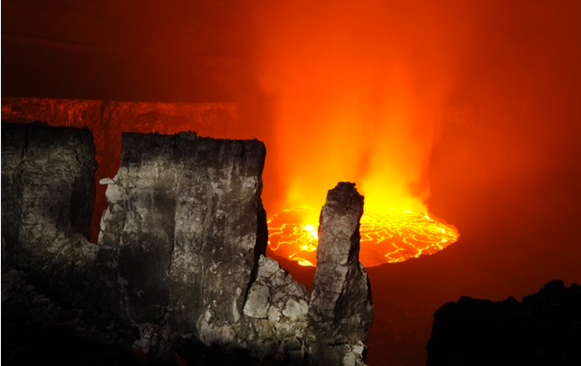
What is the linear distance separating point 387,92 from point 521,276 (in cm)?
2038

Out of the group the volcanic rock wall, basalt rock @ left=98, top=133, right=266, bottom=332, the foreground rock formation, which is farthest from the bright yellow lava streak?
basalt rock @ left=98, top=133, right=266, bottom=332

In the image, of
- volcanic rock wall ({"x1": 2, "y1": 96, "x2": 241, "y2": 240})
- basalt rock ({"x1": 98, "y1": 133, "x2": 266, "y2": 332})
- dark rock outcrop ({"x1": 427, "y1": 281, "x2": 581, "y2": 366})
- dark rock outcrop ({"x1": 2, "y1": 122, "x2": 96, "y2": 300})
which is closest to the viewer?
dark rock outcrop ({"x1": 427, "y1": 281, "x2": 581, "y2": 366})

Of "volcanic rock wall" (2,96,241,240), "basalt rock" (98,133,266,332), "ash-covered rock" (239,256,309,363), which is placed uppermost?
"volcanic rock wall" (2,96,241,240)

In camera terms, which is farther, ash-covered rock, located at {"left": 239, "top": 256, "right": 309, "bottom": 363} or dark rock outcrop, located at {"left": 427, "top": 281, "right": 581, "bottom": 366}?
ash-covered rock, located at {"left": 239, "top": 256, "right": 309, "bottom": 363}

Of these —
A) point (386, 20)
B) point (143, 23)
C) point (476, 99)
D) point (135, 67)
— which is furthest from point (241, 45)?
point (476, 99)

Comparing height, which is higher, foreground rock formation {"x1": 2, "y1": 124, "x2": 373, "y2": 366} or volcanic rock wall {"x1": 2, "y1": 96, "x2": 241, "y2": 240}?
volcanic rock wall {"x1": 2, "y1": 96, "x2": 241, "y2": 240}

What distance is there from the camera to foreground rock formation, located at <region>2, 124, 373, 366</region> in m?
7.51

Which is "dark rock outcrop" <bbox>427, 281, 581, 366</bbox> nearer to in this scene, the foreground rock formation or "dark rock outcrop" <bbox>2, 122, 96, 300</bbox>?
the foreground rock formation

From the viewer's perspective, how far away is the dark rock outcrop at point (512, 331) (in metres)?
5.79

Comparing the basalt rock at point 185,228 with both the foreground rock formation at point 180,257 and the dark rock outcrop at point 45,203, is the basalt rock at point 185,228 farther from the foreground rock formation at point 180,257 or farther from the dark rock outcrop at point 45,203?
the dark rock outcrop at point 45,203

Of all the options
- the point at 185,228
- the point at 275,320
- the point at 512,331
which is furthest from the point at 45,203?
the point at 512,331

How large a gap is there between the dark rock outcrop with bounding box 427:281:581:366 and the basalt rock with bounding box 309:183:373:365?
168 cm

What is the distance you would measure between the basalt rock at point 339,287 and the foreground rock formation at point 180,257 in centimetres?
2

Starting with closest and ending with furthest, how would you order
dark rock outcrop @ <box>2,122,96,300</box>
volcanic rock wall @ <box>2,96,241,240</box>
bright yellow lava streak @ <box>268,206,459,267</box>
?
dark rock outcrop @ <box>2,122,96,300</box>, volcanic rock wall @ <box>2,96,241,240</box>, bright yellow lava streak @ <box>268,206,459,267</box>
